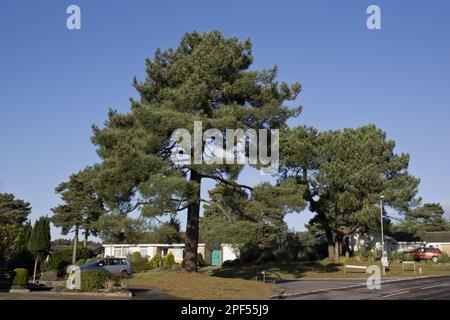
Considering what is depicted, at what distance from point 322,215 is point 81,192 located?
31813 millimetres

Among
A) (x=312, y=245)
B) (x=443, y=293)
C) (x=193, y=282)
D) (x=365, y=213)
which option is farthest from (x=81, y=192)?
(x=443, y=293)

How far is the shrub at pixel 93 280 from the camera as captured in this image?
21969mm

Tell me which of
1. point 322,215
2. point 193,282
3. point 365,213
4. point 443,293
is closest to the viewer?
point 443,293

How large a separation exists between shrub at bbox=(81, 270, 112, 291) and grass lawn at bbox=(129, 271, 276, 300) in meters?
3.14

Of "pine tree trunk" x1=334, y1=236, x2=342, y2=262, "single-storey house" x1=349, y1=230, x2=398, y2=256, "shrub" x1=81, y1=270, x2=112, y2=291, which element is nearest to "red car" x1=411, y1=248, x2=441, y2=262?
"single-storey house" x1=349, y1=230, x2=398, y2=256

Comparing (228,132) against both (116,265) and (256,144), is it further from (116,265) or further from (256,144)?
(116,265)

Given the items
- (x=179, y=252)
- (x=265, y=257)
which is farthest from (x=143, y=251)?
(x=265, y=257)

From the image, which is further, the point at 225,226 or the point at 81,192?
the point at 81,192

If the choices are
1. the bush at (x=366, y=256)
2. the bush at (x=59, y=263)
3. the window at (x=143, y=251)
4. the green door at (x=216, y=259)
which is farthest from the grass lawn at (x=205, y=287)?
the window at (x=143, y=251)

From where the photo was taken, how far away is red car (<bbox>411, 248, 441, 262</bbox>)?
185 feet

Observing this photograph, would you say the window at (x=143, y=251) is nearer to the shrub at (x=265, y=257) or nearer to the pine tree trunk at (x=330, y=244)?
the shrub at (x=265, y=257)

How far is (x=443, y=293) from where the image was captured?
2288 cm

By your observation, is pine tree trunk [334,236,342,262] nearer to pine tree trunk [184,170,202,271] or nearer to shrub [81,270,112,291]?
pine tree trunk [184,170,202,271]
